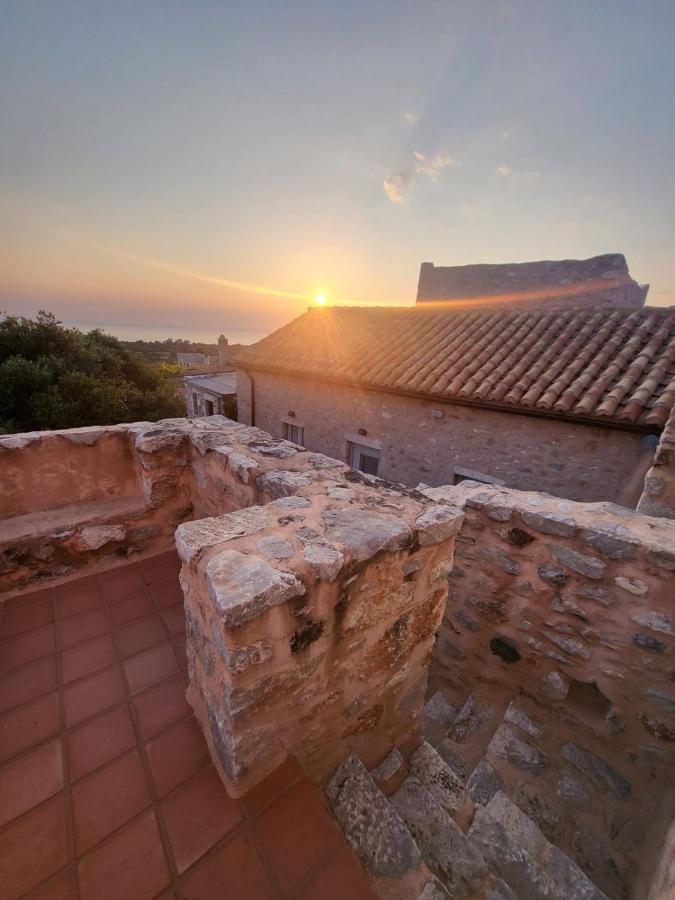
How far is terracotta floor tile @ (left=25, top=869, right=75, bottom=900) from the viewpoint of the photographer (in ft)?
3.49

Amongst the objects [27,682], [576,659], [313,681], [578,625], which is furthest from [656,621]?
[27,682]

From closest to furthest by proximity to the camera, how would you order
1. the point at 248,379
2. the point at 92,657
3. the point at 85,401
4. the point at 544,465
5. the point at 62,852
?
1. the point at 62,852
2. the point at 92,657
3. the point at 544,465
4. the point at 85,401
5. the point at 248,379

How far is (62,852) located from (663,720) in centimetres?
340

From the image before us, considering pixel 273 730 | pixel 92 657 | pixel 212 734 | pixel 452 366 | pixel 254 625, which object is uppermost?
pixel 452 366

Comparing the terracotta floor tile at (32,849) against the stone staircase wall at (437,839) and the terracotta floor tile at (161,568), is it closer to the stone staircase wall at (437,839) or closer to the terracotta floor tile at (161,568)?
the stone staircase wall at (437,839)

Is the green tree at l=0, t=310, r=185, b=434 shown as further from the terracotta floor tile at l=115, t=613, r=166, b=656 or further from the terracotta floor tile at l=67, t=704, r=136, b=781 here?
the terracotta floor tile at l=67, t=704, r=136, b=781

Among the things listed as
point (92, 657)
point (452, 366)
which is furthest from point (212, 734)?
point (452, 366)

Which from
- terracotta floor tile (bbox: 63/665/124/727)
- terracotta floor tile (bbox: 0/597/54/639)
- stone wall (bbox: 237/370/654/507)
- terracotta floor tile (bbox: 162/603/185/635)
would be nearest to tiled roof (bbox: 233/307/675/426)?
stone wall (bbox: 237/370/654/507)

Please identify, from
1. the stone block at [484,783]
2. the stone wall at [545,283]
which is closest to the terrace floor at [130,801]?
the stone block at [484,783]

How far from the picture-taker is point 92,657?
6.31 feet

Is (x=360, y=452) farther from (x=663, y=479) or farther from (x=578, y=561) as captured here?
(x=578, y=561)

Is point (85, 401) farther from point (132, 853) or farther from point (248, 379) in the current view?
point (132, 853)

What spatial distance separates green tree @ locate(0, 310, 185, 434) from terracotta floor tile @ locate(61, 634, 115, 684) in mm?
8824

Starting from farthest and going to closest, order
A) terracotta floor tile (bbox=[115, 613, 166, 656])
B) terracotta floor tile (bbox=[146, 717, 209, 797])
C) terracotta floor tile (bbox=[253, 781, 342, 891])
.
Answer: terracotta floor tile (bbox=[115, 613, 166, 656]) → terracotta floor tile (bbox=[146, 717, 209, 797]) → terracotta floor tile (bbox=[253, 781, 342, 891])
